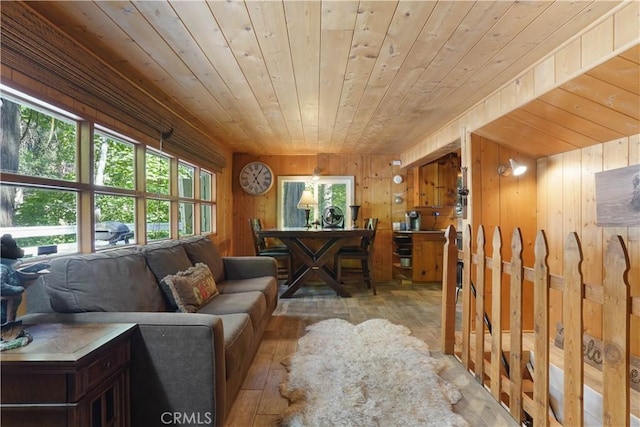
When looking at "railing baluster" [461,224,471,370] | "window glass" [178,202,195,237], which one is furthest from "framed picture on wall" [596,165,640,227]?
"window glass" [178,202,195,237]

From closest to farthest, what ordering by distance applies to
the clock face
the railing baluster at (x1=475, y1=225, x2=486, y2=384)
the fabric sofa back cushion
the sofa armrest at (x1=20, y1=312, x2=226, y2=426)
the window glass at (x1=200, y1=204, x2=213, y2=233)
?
the sofa armrest at (x1=20, y1=312, x2=226, y2=426)
the fabric sofa back cushion
the railing baluster at (x1=475, y1=225, x2=486, y2=384)
the window glass at (x1=200, y1=204, x2=213, y2=233)
the clock face

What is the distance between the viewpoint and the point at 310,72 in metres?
2.25

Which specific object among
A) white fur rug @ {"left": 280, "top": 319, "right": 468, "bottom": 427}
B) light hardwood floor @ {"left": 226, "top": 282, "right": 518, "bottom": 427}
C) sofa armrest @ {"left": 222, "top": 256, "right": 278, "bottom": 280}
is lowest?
light hardwood floor @ {"left": 226, "top": 282, "right": 518, "bottom": 427}

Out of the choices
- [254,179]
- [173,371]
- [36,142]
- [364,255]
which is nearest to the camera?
[173,371]

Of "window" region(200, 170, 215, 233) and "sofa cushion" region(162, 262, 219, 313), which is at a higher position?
"window" region(200, 170, 215, 233)

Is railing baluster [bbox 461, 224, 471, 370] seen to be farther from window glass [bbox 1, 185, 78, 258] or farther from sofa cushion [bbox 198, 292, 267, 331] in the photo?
window glass [bbox 1, 185, 78, 258]

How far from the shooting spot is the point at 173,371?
4.59 ft

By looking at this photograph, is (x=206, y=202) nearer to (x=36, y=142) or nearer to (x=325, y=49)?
(x=36, y=142)

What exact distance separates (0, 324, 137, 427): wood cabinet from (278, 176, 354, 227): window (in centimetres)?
435

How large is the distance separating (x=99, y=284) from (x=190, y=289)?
0.60m

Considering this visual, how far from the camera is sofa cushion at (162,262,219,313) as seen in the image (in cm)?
201

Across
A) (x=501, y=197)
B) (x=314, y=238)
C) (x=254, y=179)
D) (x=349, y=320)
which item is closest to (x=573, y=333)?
(x=501, y=197)

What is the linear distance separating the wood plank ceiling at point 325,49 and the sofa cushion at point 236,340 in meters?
1.68

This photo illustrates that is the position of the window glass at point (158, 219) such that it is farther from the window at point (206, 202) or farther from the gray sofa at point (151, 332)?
the gray sofa at point (151, 332)
